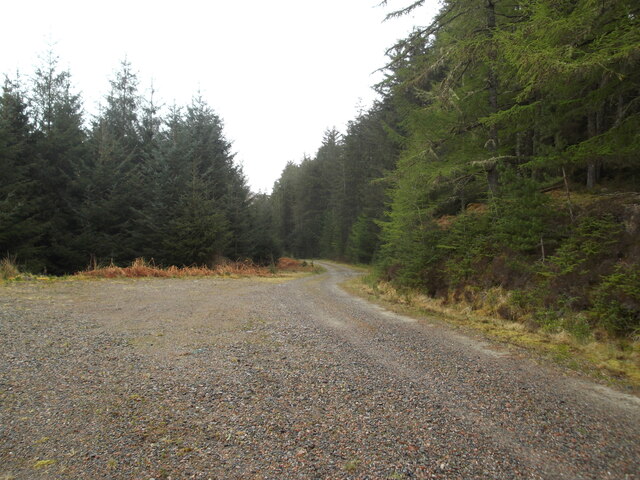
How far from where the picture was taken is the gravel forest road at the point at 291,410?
188 centimetres

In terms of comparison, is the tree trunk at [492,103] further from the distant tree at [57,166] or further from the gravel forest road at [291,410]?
the distant tree at [57,166]

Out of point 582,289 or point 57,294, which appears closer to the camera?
point 582,289

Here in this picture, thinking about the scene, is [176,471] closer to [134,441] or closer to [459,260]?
[134,441]

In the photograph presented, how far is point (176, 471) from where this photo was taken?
181 cm

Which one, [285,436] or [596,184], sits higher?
[596,184]

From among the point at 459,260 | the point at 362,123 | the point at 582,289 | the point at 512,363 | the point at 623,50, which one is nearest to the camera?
the point at 512,363

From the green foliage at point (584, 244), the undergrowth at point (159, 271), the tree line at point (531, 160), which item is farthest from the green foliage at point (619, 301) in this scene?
the undergrowth at point (159, 271)

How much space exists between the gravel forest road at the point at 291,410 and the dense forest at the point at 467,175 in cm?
321

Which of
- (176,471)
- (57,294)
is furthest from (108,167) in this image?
(176,471)

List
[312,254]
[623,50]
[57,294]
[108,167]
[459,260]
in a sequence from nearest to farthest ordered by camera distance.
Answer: [623,50] → [57,294] → [459,260] → [108,167] → [312,254]

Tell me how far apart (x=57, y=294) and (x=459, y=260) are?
10959mm

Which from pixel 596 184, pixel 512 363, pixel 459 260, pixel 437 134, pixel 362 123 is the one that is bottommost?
pixel 512 363

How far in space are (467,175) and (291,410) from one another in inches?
348

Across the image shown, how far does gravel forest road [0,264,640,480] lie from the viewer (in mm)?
1883
